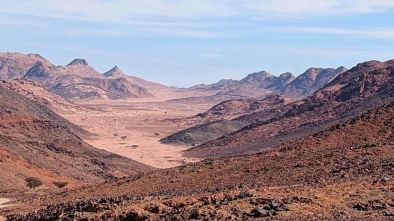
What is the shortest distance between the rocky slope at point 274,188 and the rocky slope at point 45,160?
10.8m

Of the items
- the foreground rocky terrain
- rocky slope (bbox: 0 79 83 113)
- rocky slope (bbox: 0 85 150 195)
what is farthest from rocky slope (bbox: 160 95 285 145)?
rocky slope (bbox: 0 79 83 113)

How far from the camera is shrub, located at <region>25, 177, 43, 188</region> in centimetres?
4181

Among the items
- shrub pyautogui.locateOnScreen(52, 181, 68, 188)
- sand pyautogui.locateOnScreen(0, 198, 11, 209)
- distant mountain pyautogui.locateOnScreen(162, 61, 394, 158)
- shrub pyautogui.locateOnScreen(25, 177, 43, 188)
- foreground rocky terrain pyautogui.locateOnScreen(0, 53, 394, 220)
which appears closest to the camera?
foreground rocky terrain pyautogui.locateOnScreen(0, 53, 394, 220)

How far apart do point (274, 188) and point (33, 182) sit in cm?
2369

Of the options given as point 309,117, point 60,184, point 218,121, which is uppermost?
point 309,117

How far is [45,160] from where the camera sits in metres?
57.3

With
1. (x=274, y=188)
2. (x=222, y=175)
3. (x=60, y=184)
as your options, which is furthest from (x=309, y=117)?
(x=274, y=188)

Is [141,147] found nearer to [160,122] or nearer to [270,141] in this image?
[270,141]

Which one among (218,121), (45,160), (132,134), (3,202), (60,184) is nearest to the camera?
(3,202)

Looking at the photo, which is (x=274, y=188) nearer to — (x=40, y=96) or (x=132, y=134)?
(x=132, y=134)

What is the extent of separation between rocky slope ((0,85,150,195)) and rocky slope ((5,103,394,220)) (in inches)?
426

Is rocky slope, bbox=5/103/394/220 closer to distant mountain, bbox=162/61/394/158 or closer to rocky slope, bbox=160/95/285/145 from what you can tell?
Result: distant mountain, bbox=162/61/394/158

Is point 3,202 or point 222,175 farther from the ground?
point 222,175

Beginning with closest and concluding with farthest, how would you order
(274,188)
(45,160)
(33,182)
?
(274,188) → (33,182) → (45,160)
